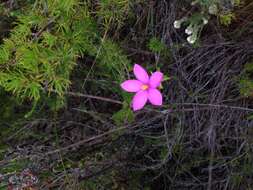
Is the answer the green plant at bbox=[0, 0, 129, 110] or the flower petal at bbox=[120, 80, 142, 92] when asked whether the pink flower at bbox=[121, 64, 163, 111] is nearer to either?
the flower petal at bbox=[120, 80, 142, 92]

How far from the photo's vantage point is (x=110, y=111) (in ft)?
7.33

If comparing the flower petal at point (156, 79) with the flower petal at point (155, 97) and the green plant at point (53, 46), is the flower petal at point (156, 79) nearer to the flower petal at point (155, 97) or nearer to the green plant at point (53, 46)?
the flower petal at point (155, 97)

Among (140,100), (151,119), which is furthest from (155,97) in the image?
(151,119)

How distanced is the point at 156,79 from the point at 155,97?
67mm

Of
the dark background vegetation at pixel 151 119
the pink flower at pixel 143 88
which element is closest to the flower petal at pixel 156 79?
the pink flower at pixel 143 88

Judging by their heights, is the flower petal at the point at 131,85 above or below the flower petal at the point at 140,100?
above

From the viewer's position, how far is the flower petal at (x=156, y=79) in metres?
1.56

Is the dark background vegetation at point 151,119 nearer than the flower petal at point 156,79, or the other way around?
the flower petal at point 156,79

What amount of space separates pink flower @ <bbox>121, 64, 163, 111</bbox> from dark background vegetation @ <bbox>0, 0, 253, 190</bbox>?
19 cm

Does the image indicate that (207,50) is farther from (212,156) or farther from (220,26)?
(212,156)

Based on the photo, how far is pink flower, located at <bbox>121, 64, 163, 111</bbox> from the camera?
1.59 metres

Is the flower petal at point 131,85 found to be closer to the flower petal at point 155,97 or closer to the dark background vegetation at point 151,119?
the flower petal at point 155,97

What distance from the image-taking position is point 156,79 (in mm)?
1579

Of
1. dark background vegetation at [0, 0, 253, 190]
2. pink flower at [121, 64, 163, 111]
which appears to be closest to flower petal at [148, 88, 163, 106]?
pink flower at [121, 64, 163, 111]
